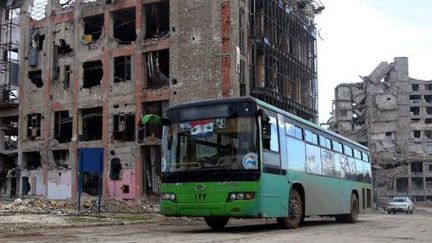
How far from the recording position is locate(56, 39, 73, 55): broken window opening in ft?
157

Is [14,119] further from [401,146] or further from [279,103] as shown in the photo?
[401,146]

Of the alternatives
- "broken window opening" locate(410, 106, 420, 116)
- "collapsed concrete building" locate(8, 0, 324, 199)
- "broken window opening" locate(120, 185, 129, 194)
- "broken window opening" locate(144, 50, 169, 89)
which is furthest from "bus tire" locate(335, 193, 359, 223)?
"broken window opening" locate(410, 106, 420, 116)

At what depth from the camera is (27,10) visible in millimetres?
51094

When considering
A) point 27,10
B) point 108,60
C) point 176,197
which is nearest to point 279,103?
point 108,60

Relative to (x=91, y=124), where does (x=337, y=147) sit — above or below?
below

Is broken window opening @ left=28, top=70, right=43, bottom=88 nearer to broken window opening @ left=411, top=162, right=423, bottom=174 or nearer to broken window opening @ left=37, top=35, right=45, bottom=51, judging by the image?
broken window opening @ left=37, top=35, right=45, bottom=51

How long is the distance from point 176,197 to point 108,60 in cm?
3278

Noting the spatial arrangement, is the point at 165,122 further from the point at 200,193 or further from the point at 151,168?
the point at 151,168

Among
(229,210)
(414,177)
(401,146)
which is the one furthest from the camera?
(401,146)

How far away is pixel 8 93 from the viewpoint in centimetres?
5062

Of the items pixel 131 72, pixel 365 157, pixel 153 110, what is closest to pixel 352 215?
pixel 365 157

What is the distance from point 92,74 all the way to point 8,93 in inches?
353

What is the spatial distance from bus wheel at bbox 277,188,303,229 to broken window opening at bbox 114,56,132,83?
30105 mm

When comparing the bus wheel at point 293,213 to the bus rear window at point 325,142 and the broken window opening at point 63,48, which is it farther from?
the broken window opening at point 63,48
